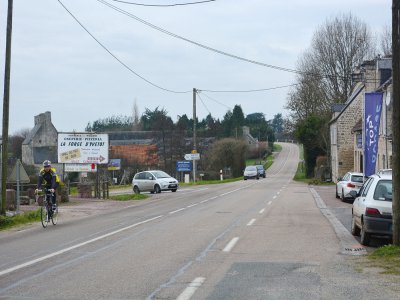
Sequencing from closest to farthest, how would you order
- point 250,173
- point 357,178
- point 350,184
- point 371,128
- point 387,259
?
point 387,259
point 371,128
point 350,184
point 357,178
point 250,173

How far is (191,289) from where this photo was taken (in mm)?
7809

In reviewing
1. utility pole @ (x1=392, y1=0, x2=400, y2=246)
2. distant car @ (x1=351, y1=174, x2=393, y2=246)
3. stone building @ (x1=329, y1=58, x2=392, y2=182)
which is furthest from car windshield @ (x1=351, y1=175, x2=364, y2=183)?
utility pole @ (x1=392, y1=0, x2=400, y2=246)

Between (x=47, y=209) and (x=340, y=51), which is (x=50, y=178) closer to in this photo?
(x=47, y=209)

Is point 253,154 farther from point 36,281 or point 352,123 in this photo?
point 36,281

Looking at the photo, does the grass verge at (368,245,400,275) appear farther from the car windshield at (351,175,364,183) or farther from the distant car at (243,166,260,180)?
the distant car at (243,166,260,180)

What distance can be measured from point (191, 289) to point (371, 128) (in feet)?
55.7

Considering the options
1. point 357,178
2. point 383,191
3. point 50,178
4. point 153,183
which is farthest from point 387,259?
point 153,183

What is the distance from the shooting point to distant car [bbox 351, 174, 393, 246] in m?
12.1

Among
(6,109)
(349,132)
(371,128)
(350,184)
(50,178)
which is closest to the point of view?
(50,178)

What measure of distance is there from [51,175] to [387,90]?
21.4 metres

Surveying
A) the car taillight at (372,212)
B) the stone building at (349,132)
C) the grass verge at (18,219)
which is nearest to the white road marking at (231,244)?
the car taillight at (372,212)

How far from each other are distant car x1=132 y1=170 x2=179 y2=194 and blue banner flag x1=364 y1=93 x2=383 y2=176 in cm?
1972

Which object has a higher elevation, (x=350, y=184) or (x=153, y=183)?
(x=350, y=184)

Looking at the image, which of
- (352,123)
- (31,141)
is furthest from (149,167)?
(352,123)
